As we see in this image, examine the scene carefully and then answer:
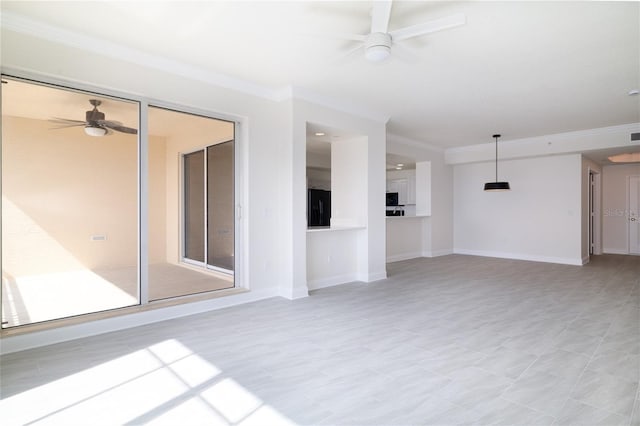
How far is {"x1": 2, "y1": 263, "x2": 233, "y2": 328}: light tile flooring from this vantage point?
341 centimetres

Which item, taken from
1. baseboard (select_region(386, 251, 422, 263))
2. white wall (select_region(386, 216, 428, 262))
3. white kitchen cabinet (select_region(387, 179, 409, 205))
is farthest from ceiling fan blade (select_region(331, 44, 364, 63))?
white kitchen cabinet (select_region(387, 179, 409, 205))

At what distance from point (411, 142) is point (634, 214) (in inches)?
250

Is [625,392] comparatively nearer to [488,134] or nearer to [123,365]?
[123,365]

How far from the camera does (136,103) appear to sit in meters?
3.70

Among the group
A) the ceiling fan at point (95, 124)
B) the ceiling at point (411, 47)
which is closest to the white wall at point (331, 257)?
the ceiling at point (411, 47)

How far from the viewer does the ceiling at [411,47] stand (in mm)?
2771

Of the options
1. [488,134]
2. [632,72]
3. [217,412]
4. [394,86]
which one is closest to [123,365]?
[217,412]

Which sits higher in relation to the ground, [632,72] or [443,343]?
[632,72]

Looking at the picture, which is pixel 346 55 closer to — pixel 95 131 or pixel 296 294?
pixel 296 294

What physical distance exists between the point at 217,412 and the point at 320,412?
590mm

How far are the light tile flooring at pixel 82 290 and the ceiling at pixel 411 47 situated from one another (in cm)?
265

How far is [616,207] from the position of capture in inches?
363

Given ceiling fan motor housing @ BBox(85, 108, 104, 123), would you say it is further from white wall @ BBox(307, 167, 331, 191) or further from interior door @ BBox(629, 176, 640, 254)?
interior door @ BBox(629, 176, 640, 254)

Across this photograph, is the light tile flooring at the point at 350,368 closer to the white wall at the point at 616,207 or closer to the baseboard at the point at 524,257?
the baseboard at the point at 524,257
